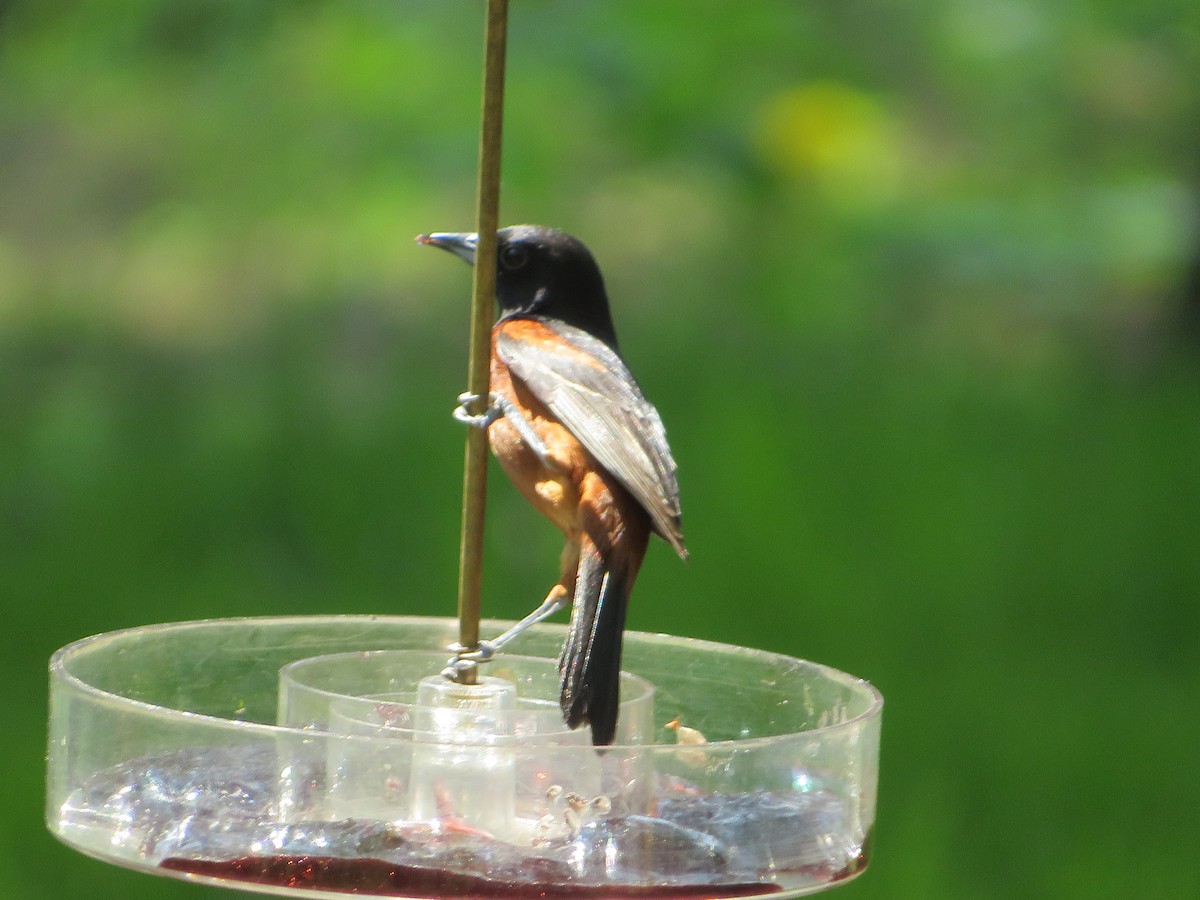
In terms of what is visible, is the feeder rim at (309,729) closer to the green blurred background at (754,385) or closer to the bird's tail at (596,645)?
the bird's tail at (596,645)

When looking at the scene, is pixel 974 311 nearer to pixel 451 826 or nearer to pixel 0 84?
pixel 0 84

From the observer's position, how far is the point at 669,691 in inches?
106

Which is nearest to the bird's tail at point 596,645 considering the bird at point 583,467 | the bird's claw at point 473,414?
the bird at point 583,467

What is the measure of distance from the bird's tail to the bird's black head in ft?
1.74

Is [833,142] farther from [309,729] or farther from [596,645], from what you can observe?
[309,729]

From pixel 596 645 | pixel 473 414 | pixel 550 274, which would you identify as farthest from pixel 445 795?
pixel 550 274

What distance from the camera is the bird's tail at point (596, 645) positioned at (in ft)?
7.37

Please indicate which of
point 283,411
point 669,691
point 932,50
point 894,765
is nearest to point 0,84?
point 283,411

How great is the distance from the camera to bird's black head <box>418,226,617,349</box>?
288 cm

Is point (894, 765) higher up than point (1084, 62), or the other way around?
point (1084, 62)

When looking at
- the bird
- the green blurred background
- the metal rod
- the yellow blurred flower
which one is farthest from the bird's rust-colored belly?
the yellow blurred flower

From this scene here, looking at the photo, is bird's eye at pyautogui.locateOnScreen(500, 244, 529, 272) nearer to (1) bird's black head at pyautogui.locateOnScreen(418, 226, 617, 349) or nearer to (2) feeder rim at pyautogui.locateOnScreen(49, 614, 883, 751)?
(1) bird's black head at pyautogui.locateOnScreen(418, 226, 617, 349)

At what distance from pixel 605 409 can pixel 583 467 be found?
0.11m

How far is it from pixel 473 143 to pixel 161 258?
594 centimetres
